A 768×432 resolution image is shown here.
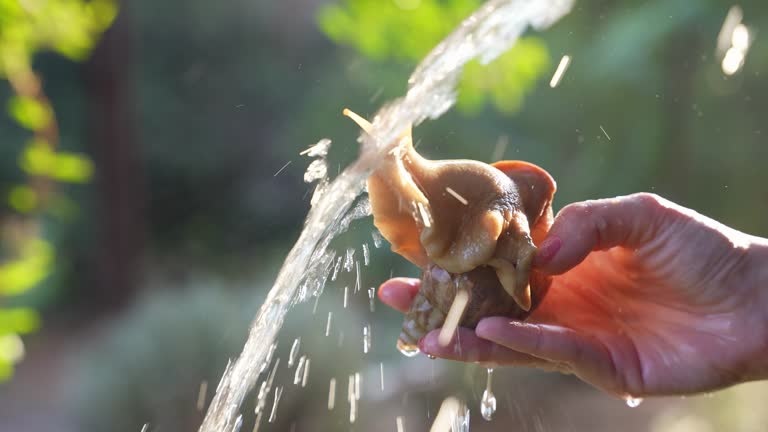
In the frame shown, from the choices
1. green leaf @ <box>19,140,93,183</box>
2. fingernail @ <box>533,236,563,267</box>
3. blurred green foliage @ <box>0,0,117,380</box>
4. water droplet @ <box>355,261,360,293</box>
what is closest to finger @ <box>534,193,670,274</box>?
fingernail @ <box>533,236,563,267</box>

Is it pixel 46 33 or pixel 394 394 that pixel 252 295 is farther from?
pixel 46 33

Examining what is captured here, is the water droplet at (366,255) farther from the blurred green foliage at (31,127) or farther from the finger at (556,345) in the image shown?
the finger at (556,345)

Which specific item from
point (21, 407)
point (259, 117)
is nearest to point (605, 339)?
point (21, 407)

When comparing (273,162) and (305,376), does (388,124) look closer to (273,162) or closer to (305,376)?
(305,376)

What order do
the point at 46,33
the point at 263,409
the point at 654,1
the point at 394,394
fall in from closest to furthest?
the point at 46,33, the point at 263,409, the point at 394,394, the point at 654,1

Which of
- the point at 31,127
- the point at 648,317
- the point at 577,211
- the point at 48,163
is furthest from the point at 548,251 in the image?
the point at 31,127
